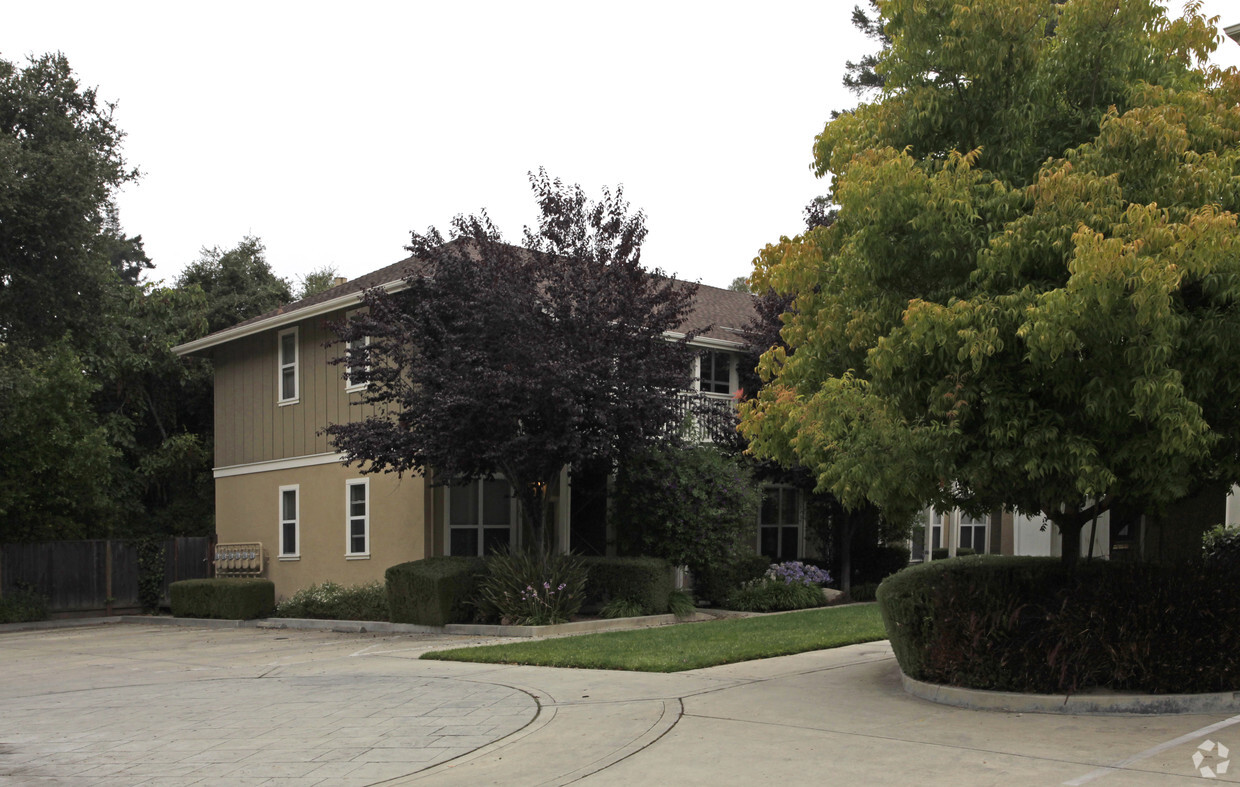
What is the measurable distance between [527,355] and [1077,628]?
991 cm

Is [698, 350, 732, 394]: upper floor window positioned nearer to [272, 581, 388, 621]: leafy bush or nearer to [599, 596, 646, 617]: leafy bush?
[599, 596, 646, 617]: leafy bush

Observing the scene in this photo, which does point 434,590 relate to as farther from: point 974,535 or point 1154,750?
point 974,535

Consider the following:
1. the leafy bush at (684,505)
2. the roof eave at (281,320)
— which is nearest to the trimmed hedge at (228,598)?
the roof eave at (281,320)

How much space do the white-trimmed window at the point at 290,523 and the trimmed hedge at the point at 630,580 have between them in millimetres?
8031

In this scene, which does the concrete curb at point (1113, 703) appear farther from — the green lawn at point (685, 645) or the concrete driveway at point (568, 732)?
the green lawn at point (685, 645)

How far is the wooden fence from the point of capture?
2466 cm

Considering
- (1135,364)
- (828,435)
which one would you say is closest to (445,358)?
(828,435)

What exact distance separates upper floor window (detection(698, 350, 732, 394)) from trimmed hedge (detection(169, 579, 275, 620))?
391 inches

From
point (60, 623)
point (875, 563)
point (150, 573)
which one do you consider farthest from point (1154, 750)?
point (150, 573)

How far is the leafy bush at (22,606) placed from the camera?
23.6 metres

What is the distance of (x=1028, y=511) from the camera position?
31.0ft

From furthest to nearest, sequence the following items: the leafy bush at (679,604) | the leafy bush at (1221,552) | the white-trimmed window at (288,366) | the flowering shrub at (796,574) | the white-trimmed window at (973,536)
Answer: the white-trimmed window at (973,536) < the white-trimmed window at (288,366) < the flowering shrub at (796,574) < the leafy bush at (679,604) < the leafy bush at (1221,552)

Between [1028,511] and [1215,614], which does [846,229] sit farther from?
[1215,614]

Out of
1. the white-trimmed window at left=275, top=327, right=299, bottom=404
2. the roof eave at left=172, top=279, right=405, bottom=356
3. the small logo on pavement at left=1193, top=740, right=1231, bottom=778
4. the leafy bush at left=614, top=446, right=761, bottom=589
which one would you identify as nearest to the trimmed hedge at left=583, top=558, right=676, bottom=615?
the leafy bush at left=614, top=446, right=761, bottom=589
